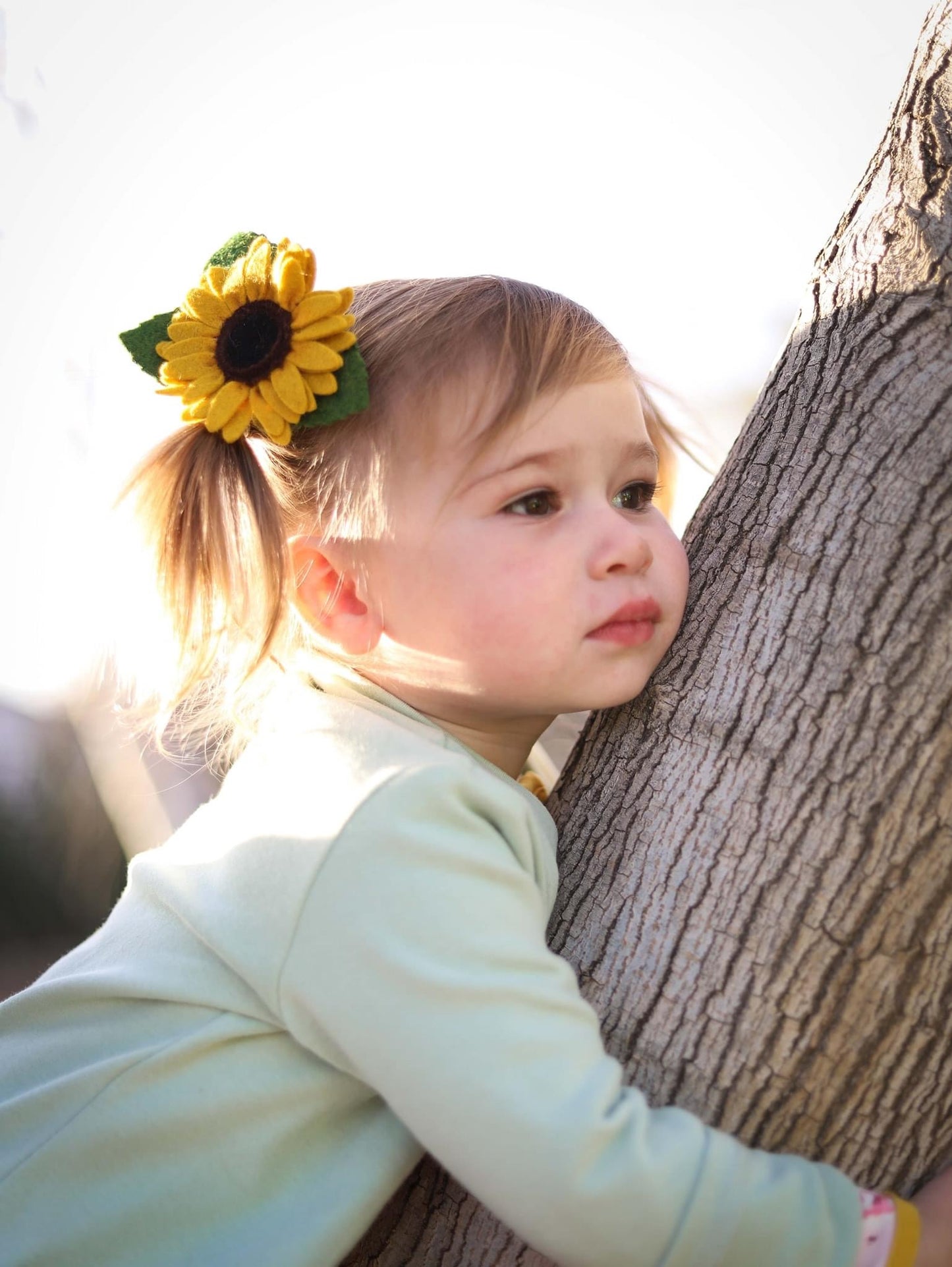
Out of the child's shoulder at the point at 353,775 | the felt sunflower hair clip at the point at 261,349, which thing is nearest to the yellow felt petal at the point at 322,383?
the felt sunflower hair clip at the point at 261,349

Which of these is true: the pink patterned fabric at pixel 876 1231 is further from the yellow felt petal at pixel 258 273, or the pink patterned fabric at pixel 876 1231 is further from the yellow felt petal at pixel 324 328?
the yellow felt petal at pixel 258 273

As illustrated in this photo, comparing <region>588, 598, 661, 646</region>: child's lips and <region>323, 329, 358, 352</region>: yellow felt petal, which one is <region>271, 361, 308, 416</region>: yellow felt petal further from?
<region>588, 598, 661, 646</region>: child's lips

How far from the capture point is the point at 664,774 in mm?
1339

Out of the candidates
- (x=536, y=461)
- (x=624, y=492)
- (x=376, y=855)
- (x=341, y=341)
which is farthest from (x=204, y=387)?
(x=376, y=855)

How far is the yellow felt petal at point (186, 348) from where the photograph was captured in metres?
1.65

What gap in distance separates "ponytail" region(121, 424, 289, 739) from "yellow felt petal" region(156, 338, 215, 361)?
129mm

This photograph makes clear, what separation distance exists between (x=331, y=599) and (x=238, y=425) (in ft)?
1.04

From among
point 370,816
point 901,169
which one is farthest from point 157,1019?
point 901,169

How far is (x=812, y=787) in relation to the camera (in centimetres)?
121

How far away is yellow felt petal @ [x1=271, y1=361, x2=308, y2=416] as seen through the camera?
1.55 metres

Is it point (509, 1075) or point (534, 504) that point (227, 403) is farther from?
point (509, 1075)

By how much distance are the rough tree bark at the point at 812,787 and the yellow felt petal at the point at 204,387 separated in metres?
0.81

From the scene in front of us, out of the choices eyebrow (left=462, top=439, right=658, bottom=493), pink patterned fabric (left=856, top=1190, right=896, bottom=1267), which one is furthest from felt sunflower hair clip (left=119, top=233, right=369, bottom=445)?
pink patterned fabric (left=856, top=1190, right=896, bottom=1267)

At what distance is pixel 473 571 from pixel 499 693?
185 millimetres
